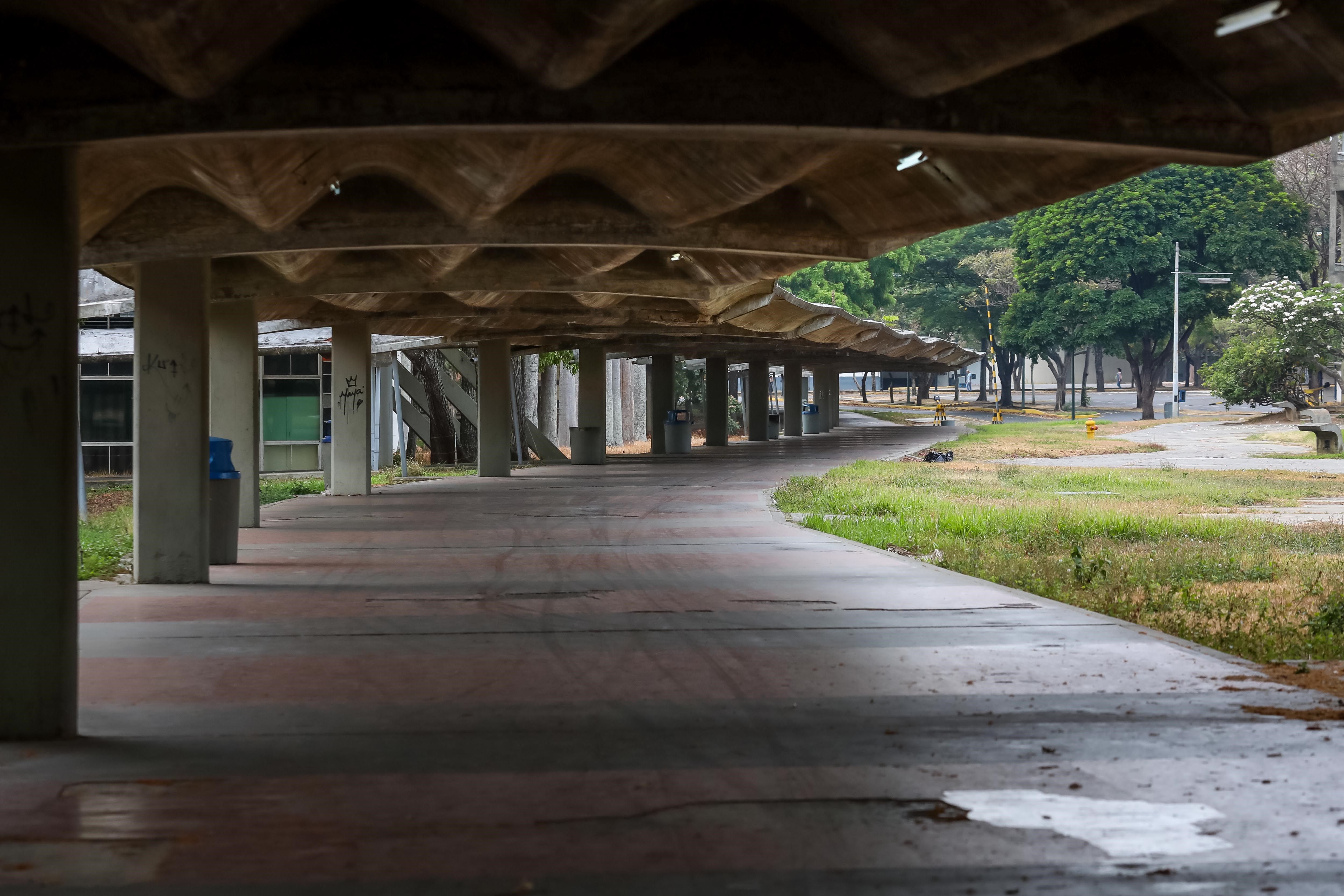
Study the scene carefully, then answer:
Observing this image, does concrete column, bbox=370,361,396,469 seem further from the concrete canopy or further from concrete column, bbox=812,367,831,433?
concrete column, bbox=812,367,831,433

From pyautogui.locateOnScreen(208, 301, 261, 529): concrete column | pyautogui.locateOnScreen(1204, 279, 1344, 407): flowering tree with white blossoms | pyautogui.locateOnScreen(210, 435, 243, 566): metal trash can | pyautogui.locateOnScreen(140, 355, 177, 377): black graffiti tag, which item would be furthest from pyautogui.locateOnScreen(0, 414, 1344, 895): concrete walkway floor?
pyautogui.locateOnScreen(1204, 279, 1344, 407): flowering tree with white blossoms

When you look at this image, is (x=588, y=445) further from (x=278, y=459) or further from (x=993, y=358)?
(x=993, y=358)

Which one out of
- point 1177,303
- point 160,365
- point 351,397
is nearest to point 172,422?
point 160,365

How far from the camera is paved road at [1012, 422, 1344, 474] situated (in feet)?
103

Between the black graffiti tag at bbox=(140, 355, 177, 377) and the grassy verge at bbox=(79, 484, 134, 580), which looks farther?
the grassy verge at bbox=(79, 484, 134, 580)

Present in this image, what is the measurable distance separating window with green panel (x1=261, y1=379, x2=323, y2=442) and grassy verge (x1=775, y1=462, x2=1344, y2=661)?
1284 cm

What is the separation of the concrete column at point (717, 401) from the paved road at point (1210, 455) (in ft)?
46.4

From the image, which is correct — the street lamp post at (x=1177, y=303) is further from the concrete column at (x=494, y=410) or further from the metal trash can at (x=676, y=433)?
the concrete column at (x=494, y=410)

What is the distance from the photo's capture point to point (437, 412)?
39.7 metres

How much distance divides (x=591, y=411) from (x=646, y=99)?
104ft

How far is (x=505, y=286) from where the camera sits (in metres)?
17.8

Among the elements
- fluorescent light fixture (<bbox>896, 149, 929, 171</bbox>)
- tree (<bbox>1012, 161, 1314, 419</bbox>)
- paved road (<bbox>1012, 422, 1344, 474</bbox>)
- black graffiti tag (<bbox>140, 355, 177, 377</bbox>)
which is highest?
tree (<bbox>1012, 161, 1314, 419</bbox>)

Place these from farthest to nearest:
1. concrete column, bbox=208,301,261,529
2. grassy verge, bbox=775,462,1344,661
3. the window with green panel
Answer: the window with green panel, concrete column, bbox=208,301,261,529, grassy verge, bbox=775,462,1344,661

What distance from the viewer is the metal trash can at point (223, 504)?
560 inches
